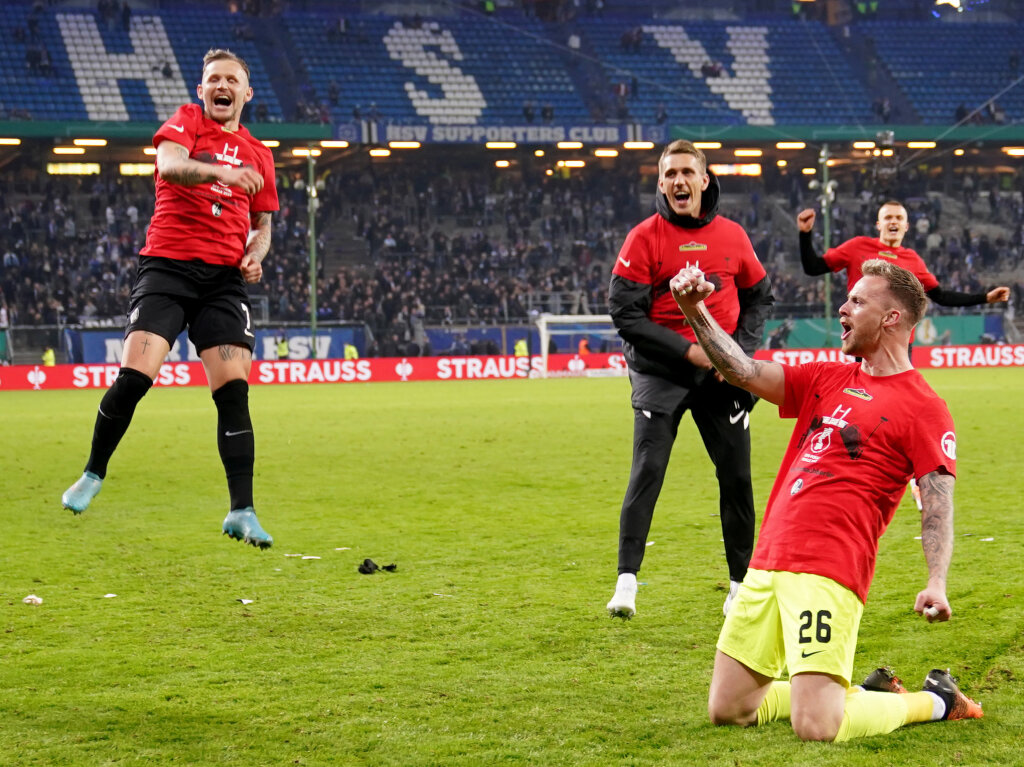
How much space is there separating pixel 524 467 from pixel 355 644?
25.6 feet

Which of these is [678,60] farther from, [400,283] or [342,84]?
[400,283]

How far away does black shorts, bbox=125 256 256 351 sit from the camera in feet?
20.6

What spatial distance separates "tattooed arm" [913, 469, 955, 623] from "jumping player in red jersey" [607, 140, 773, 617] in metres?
1.90

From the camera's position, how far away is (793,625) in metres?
4.38

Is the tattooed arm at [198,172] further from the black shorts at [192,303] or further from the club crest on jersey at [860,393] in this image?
the club crest on jersey at [860,393]

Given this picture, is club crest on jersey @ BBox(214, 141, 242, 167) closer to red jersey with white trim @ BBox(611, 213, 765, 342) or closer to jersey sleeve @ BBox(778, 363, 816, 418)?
red jersey with white trim @ BBox(611, 213, 765, 342)

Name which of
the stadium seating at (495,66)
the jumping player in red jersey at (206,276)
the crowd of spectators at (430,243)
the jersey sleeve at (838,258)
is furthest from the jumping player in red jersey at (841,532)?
the stadium seating at (495,66)

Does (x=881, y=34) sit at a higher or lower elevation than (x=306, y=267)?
higher

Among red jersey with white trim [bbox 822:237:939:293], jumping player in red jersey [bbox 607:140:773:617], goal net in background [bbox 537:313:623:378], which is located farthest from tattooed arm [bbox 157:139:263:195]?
goal net in background [bbox 537:313:623:378]

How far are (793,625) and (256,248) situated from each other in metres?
3.51

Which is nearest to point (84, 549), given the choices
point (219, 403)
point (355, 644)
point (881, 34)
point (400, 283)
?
point (219, 403)

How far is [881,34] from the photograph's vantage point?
56656 mm

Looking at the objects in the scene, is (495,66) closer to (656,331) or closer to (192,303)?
(192,303)

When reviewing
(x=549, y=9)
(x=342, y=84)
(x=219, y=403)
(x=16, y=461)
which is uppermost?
(x=549, y=9)
